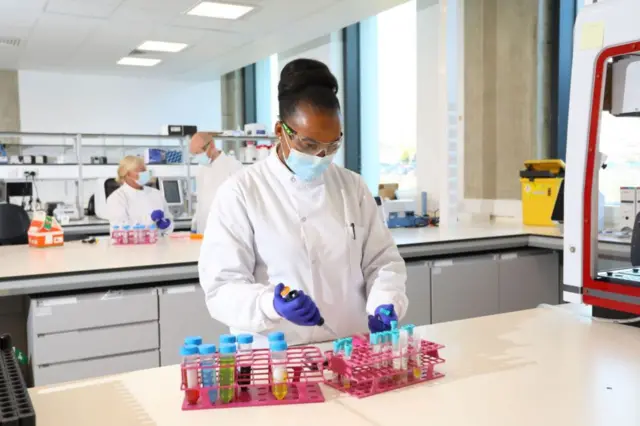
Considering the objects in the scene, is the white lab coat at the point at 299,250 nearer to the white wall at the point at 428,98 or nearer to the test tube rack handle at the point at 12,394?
the test tube rack handle at the point at 12,394

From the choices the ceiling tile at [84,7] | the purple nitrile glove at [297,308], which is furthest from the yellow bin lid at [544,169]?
the ceiling tile at [84,7]

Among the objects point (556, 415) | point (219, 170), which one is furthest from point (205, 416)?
point (219, 170)

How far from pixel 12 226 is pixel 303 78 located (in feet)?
12.6

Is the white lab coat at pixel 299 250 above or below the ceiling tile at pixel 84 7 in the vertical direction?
below

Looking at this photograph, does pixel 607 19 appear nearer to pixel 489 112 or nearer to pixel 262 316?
pixel 262 316

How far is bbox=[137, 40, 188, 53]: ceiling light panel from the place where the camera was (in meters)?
7.94

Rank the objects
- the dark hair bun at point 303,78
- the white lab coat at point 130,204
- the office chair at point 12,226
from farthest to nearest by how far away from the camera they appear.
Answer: the white lab coat at point 130,204 → the office chair at point 12,226 → the dark hair bun at point 303,78

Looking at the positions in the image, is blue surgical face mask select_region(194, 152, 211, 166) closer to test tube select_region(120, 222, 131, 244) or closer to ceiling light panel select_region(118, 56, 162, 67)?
test tube select_region(120, 222, 131, 244)

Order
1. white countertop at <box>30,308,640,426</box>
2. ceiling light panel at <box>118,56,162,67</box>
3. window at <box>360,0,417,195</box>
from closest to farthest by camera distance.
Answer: white countertop at <box>30,308,640,426</box> → window at <box>360,0,417,195</box> → ceiling light panel at <box>118,56,162,67</box>

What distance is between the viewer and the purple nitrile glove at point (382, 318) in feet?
4.93

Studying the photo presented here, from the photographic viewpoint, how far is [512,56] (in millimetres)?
5145

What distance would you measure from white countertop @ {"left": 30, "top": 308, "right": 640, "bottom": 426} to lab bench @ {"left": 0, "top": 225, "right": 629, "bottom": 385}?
151cm

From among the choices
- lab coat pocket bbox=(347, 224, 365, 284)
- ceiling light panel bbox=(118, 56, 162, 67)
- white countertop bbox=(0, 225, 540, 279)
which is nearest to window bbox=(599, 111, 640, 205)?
white countertop bbox=(0, 225, 540, 279)

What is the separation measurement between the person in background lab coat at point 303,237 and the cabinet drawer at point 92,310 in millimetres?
1390
